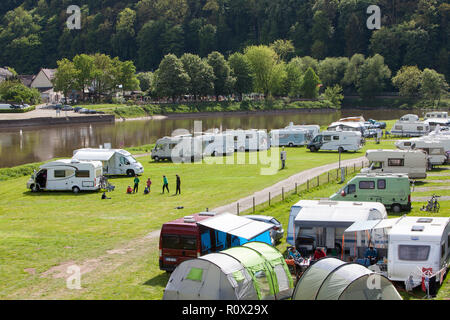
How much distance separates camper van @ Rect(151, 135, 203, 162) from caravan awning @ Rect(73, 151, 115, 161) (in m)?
8.99

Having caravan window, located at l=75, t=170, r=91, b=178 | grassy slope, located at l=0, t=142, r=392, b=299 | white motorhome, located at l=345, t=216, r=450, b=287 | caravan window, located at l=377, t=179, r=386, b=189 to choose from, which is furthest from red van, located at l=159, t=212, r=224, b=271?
caravan window, located at l=75, t=170, r=91, b=178

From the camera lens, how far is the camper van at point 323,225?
22391mm

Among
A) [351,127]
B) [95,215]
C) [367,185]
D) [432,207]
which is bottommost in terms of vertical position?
[95,215]

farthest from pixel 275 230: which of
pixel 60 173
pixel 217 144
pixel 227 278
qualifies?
pixel 217 144

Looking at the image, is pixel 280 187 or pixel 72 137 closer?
→ pixel 280 187

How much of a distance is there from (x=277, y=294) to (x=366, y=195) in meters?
13.5

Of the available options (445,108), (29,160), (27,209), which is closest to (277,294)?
(27,209)

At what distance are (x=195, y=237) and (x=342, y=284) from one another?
6024mm

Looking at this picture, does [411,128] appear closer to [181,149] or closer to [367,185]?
[181,149]

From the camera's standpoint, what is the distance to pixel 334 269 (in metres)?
16.3

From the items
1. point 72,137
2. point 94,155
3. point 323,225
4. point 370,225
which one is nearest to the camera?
point 370,225

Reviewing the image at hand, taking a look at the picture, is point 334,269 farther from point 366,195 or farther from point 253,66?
point 253,66

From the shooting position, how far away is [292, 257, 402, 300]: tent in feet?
51.6

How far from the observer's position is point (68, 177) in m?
38.2
